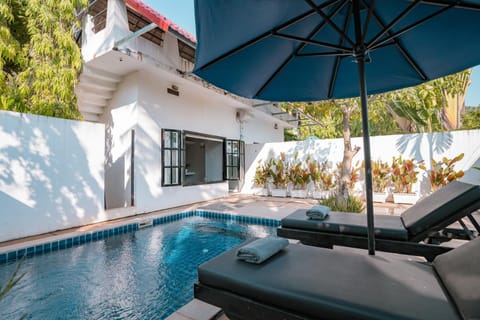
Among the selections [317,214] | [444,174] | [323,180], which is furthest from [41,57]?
[444,174]

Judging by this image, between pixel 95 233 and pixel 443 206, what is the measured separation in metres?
5.57

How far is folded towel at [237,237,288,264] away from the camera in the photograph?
6.20ft

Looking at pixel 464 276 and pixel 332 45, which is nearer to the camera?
pixel 464 276

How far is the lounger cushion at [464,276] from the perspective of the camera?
1236mm

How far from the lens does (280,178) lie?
9.48 metres

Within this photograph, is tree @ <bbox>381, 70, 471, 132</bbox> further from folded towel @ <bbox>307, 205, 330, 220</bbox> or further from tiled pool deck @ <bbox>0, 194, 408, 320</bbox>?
folded towel @ <bbox>307, 205, 330, 220</bbox>

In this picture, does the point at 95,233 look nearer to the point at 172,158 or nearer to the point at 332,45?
the point at 172,158

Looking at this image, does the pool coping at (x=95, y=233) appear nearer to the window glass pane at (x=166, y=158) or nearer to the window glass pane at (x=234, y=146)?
the window glass pane at (x=166, y=158)

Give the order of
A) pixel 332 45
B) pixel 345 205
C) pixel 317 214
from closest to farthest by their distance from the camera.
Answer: pixel 332 45 → pixel 317 214 → pixel 345 205

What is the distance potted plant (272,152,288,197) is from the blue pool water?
14.7ft

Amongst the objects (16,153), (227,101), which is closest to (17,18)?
(16,153)

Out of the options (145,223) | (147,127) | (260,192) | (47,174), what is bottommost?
(145,223)

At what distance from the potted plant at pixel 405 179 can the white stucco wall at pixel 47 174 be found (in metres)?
8.31

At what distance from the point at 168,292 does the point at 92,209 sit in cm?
373
